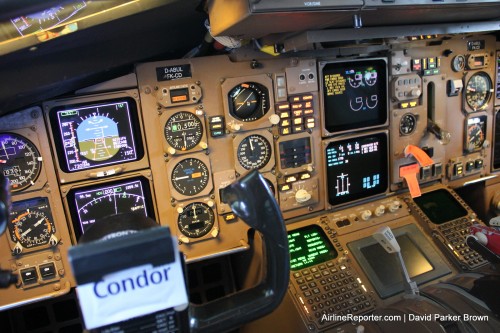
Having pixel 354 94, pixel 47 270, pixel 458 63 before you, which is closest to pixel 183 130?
pixel 47 270

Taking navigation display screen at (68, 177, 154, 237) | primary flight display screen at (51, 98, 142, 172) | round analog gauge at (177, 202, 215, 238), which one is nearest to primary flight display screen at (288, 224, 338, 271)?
round analog gauge at (177, 202, 215, 238)

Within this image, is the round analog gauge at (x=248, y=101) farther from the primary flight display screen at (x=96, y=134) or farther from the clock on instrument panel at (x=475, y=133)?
the clock on instrument panel at (x=475, y=133)

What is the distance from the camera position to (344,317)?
210 cm

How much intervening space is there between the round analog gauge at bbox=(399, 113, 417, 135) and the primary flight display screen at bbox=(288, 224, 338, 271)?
934 millimetres

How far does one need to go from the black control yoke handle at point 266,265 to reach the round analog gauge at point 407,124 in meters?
2.09

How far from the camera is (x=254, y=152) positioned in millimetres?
2346

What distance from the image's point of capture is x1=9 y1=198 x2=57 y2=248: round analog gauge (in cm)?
196

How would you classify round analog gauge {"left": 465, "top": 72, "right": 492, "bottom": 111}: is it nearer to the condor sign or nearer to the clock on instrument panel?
the clock on instrument panel

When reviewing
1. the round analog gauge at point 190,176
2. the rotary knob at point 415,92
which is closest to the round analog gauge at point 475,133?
the rotary knob at point 415,92

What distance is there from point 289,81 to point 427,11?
0.83 meters

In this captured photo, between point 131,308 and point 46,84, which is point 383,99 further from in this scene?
point 131,308

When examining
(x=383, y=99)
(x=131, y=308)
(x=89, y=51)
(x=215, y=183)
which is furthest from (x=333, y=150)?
(x=131, y=308)

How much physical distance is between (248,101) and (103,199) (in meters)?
0.98

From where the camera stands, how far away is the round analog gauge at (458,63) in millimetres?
2771
